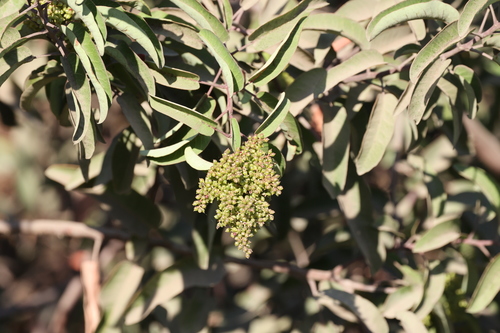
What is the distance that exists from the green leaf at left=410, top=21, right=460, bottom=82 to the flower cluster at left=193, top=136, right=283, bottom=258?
1.20ft

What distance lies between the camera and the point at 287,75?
1515 millimetres

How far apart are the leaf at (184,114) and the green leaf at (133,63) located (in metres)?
0.06

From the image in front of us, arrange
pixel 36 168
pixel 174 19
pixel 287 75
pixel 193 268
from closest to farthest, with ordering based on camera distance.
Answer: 1. pixel 174 19
2. pixel 287 75
3. pixel 193 268
4. pixel 36 168

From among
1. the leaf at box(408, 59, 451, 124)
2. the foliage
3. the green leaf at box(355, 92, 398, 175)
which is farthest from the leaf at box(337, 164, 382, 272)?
the leaf at box(408, 59, 451, 124)

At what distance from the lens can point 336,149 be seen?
1502 mm

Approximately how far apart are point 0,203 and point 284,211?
229 centimetres

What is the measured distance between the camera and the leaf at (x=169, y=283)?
177 centimetres

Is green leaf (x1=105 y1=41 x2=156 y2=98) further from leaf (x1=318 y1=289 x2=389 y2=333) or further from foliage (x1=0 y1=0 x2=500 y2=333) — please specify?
leaf (x1=318 y1=289 x2=389 y2=333)

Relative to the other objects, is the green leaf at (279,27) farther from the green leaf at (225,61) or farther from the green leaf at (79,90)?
the green leaf at (79,90)

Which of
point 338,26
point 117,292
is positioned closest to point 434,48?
point 338,26

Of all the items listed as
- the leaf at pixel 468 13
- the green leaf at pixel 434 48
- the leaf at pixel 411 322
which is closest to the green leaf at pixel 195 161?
the green leaf at pixel 434 48

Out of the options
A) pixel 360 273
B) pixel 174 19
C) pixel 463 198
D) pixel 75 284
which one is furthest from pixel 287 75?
pixel 75 284

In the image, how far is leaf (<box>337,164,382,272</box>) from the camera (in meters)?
1.65

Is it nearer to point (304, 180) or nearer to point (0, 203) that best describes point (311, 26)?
point (304, 180)
